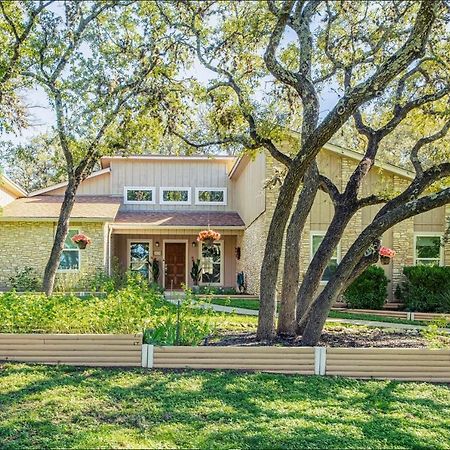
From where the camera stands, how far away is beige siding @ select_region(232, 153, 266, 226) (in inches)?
643

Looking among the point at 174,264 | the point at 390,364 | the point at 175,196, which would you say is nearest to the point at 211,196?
the point at 175,196

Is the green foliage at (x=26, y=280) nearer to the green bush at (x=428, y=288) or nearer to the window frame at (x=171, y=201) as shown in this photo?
the window frame at (x=171, y=201)

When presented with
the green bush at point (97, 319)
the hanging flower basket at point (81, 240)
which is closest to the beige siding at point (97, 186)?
the hanging flower basket at point (81, 240)

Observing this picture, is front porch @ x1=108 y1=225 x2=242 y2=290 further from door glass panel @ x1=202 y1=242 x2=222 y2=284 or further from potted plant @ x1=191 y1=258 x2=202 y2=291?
potted plant @ x1=191 y1=258 x2=202 y2=291

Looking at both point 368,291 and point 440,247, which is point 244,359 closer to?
point 368,291

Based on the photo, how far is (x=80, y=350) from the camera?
6434mm

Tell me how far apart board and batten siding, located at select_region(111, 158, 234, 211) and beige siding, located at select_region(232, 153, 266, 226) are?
0.80 m

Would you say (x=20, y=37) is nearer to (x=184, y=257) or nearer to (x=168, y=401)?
(x=168, y=401)

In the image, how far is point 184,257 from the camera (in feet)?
71.2

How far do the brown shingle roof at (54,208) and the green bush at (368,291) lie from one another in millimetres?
8334

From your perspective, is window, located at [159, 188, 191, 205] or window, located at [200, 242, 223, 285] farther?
window, located at [159, 188, 191, 205]

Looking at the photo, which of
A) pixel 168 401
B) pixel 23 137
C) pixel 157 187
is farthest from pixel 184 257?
pixel 168 401

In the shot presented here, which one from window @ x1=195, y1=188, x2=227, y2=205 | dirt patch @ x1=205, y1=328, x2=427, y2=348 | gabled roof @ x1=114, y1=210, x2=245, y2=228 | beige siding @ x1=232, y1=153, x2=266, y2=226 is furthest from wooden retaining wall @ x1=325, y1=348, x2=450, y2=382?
window @ x1=195, y1=188, x2=227, y2=205

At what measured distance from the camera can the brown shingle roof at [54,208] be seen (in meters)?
17.4
